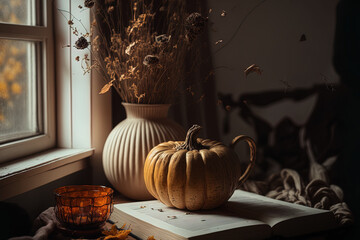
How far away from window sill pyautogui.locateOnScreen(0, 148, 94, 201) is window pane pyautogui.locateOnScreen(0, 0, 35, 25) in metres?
0.39

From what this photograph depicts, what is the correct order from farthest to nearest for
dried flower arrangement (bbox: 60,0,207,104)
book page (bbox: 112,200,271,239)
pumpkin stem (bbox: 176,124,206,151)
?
dried flower arrangement (bbox: 60,0,207,104), pumpkin stem (bbox: 176,124,206,151), book page (bbox: 112,200,271,239)

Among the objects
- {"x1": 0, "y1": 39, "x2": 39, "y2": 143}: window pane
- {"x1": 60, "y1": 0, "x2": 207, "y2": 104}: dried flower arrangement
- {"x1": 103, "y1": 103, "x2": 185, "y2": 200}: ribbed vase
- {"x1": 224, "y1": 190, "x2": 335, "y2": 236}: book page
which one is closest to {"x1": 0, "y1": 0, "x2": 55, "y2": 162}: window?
{"x1": 0, "y1": 39, "x2": 39, "y2": 143}: window pane

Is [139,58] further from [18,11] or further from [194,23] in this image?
[18,11]

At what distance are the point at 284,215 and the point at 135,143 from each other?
470mm

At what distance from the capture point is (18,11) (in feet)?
3.93

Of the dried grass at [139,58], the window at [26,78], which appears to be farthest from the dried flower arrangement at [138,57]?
the window at [26,78]

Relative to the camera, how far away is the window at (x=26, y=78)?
1162mm

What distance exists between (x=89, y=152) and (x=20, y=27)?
434 mm

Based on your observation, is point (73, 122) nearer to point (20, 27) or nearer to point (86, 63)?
point (86, 63)

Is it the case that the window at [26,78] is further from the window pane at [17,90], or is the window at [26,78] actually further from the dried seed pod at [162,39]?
the dried seed pod at [162,39]

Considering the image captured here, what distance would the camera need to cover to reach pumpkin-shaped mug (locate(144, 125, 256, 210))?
1.06 m

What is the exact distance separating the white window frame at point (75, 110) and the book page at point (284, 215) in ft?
1.60

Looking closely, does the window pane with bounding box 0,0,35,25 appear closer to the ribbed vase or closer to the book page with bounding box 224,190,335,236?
the ribbed vase

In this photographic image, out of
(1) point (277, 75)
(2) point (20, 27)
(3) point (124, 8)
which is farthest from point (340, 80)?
(2) point (20, 27)
